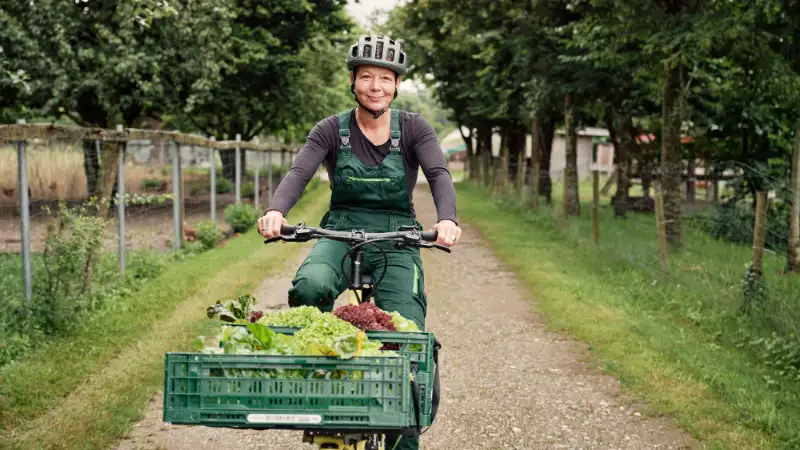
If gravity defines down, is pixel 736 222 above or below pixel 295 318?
below

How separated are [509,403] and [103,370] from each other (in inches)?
125

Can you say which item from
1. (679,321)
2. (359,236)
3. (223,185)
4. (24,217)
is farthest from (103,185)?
(223,185)

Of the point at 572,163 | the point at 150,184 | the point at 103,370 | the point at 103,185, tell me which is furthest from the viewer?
the point at 572,163

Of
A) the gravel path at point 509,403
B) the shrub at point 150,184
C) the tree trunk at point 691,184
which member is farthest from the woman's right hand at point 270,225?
the tree trunk at point 691,184

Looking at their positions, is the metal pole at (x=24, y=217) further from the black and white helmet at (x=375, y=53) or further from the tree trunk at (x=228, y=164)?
the tree trunk at (x=228, y=164)

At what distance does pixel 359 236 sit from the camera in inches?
152

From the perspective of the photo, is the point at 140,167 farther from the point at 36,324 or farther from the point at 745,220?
the point at 745,220

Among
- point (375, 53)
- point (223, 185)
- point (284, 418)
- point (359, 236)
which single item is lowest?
point (284, 418)

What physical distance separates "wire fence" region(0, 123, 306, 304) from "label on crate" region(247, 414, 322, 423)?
5.95 meters

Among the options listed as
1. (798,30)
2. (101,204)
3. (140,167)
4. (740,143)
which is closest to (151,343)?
(101,204)

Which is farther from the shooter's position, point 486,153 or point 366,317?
point 486,153

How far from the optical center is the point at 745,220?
16000mm

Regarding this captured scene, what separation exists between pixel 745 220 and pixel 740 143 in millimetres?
4660

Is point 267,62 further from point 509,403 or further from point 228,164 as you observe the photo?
point 509,403
